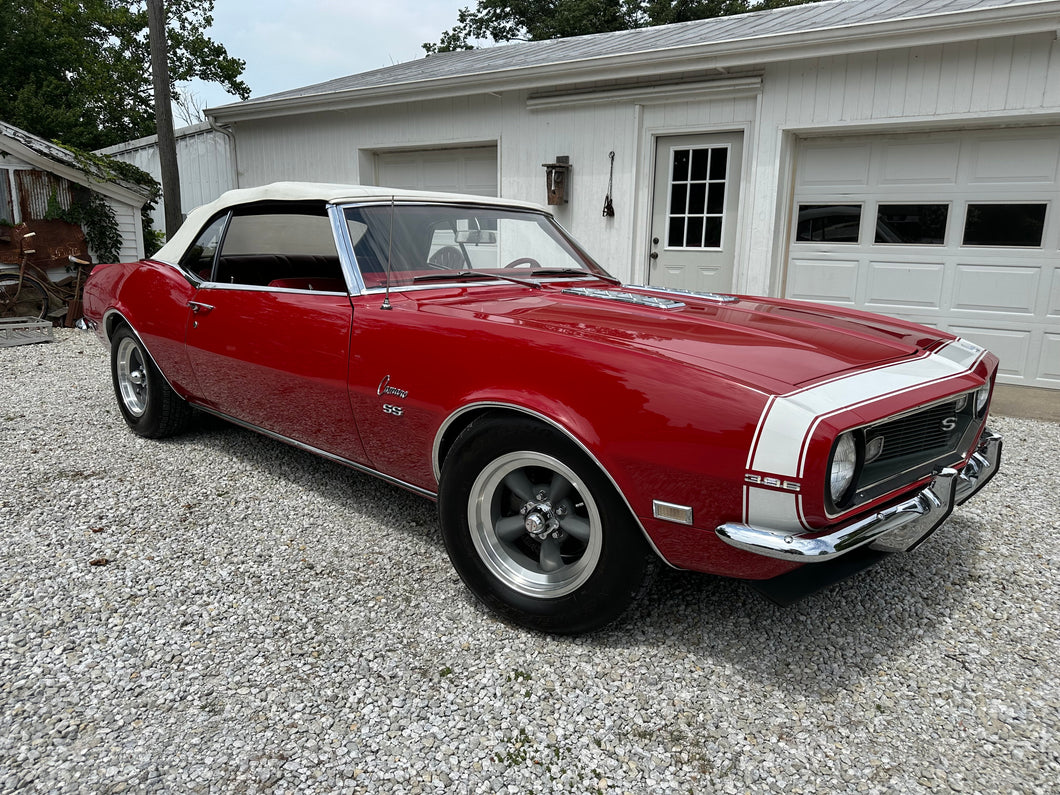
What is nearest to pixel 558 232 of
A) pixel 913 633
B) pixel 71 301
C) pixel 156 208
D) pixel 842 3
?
pixel 913 633

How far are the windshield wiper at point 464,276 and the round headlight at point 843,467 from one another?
5.40 feet

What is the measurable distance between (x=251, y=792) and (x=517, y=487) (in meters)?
1.12

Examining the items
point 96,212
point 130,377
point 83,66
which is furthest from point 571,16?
point 130,377

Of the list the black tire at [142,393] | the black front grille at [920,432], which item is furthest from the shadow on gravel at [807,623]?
the black tire at [142,393]

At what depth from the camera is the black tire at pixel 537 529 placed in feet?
7.03

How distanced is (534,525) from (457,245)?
1541mm

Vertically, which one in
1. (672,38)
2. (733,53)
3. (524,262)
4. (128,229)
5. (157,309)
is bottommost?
(157,309)

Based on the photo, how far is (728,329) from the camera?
95.0 inches

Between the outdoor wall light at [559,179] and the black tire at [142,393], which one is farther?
the outdoor wall light at [559,179]

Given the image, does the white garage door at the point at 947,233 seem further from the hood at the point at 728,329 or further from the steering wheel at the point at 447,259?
the steering wheel at the point at 447,259

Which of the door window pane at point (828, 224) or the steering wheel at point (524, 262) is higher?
the door window pane at point (828, 224)

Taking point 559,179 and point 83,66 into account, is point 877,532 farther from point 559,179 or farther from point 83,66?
point 83,66

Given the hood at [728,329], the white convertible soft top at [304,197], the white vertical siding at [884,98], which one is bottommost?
the hood at [728,329]

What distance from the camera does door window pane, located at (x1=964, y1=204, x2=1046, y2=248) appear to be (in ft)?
19.8
